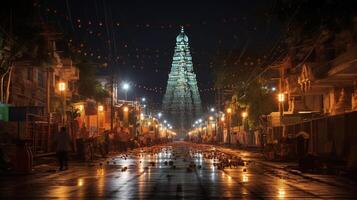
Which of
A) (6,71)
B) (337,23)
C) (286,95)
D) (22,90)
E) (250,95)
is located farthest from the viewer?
(250,95)

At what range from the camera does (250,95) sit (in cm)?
8950

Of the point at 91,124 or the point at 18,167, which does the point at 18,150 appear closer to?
the point at 18,167

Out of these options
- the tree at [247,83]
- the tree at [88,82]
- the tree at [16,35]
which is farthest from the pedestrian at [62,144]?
the tree at [88,82]

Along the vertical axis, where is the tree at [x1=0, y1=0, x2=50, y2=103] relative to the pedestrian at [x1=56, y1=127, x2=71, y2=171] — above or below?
above

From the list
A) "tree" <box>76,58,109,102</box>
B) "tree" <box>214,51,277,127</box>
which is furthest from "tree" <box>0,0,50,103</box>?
"tree" <box>214,51,277,127</box>

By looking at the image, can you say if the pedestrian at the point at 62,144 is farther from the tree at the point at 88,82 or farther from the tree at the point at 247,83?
the tree at the point at 88,82

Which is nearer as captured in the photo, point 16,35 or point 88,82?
point 16,35

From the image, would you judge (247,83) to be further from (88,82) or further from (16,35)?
(16,35)

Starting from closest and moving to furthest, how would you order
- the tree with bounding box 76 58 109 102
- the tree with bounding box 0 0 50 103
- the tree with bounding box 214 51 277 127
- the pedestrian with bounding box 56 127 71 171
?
the pedestrian with bounding box 56 127 71 171 → the tree with bounding box 0 0 50 103 → the tree with bounding box 76 58 109 102 → the tree with bounding box 214 51 277 127

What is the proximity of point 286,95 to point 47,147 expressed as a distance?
3705 cm

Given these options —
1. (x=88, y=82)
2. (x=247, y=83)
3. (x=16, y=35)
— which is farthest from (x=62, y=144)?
(x=247, y=83)

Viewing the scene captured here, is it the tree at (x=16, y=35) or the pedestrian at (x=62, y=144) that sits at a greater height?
the tree at (x=16, y=35)

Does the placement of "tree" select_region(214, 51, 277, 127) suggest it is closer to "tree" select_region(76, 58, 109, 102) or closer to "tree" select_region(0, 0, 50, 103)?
"tree" select_region(76, 58, 109, 102)

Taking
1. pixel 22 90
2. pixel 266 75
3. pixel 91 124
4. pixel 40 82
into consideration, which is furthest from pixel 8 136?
pixel 266 75
